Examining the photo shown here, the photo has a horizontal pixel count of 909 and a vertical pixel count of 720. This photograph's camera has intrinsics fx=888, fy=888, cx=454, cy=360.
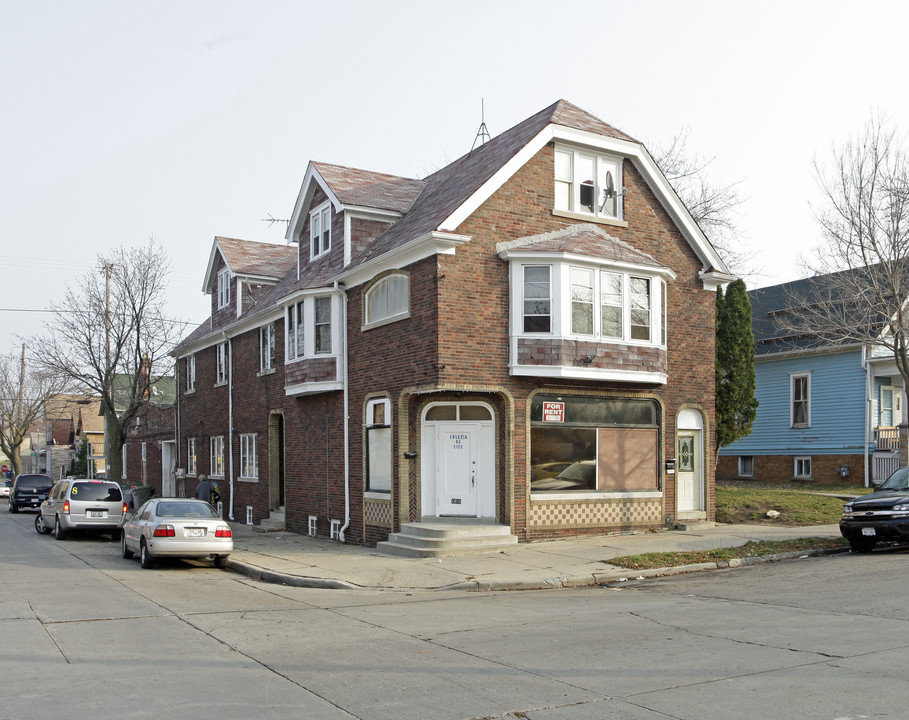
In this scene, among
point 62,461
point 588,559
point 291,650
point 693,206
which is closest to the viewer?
point 291,650

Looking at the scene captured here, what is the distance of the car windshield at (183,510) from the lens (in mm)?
17328

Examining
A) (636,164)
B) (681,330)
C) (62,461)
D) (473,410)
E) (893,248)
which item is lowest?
(62,461)

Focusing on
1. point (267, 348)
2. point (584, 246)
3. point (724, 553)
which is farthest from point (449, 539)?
A: point (267, 348)

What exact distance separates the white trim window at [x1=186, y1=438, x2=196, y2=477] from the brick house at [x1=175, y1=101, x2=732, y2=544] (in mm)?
11129

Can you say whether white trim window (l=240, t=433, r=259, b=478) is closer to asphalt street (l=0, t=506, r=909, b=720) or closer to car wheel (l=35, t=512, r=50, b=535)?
car wheel (l=35, t=512, r=50, b=535)

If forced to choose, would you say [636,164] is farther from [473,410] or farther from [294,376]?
[294,376]

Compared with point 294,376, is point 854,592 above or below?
below

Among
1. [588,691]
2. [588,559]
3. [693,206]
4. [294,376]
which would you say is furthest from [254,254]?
[588,691]

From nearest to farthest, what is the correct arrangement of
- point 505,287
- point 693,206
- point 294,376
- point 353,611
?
point 353,611 < point 505,287 < point 294,376 < point 693,206

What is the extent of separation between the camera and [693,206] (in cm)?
3170

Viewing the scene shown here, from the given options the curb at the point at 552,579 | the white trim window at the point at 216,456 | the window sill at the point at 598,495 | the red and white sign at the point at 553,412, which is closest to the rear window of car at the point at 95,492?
the white trim window at the point at 216,456

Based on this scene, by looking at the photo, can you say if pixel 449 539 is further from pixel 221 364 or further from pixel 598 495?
pixel 221 364

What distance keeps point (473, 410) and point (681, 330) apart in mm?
5918

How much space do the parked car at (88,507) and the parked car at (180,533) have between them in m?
5.81
